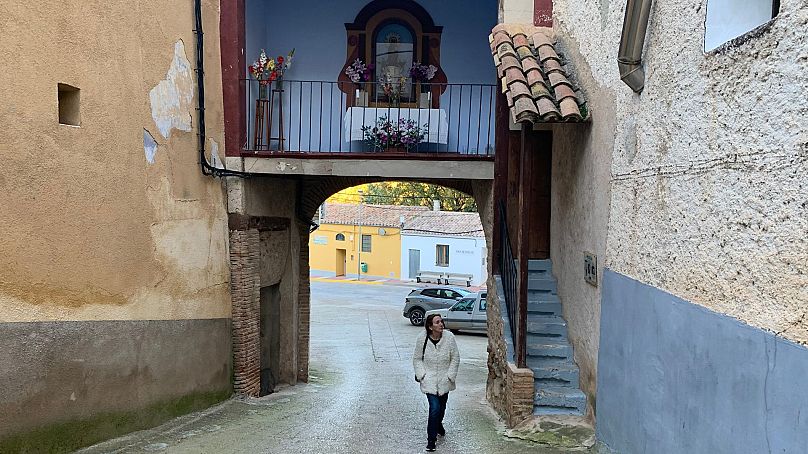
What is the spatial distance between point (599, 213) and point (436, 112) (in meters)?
5.06

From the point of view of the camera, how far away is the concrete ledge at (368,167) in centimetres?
948

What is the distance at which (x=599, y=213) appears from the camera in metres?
6.28

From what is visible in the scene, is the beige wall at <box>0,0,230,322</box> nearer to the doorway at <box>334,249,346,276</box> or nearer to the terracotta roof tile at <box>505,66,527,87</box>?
the terracotta roof tile at <box>505,66,527,87</box>

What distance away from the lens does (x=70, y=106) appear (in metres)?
6.20

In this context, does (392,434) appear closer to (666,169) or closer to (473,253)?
(666,169)

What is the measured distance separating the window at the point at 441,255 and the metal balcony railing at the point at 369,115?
1061 inches

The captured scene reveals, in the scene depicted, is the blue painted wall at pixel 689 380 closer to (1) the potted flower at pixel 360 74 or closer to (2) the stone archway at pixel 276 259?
(2) the stone archway at pixel 276 259

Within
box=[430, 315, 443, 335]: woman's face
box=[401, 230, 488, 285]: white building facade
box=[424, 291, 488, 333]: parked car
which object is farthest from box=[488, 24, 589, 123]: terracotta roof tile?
box=[401, 230, 488, 285]: white building facade

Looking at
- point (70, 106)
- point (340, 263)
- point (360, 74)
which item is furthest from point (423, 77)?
point (340, 263)

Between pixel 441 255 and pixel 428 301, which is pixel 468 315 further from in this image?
pixel 441 255

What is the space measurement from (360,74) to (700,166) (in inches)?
307

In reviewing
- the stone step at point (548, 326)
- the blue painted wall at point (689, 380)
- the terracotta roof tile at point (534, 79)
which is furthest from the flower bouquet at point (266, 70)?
the blue painted wall at point (689, 380)

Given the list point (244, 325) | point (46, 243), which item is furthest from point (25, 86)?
point (244, 325)

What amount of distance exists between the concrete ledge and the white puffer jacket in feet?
11.2
